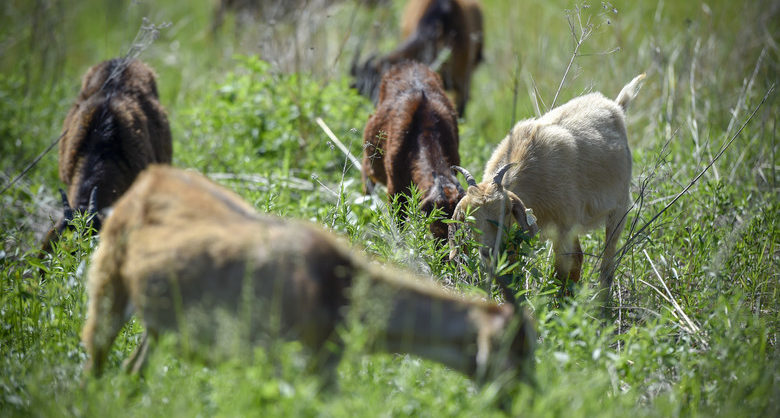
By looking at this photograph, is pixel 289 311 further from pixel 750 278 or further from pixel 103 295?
pixel 750 278

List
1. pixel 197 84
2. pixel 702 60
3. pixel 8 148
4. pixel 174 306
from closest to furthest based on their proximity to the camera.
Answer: pixel 174 306 < pixel 8 148 < pixel 702 60 < pixel 197 84

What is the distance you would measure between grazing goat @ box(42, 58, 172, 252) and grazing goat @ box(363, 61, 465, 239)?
1.90 meters

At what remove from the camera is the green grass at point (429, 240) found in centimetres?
323

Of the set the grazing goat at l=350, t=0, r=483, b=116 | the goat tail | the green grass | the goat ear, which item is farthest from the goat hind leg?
the grazing goat at l=350, t=0, r=483, b=116

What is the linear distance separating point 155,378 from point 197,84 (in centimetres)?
759

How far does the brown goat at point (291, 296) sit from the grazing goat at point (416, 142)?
2044mm

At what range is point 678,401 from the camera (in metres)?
3.49

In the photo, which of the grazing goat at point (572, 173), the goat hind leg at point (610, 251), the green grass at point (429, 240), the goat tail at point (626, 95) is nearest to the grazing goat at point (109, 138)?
the green grass at point (429, 240)

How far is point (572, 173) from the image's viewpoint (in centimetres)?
555

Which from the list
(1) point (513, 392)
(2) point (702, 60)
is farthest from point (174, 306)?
(2) point (702, 60)

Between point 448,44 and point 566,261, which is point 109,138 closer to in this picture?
point 566,261

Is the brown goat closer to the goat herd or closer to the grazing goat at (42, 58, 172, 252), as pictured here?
the goat herd

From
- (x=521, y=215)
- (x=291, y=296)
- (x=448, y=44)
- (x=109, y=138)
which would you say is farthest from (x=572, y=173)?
(x=448, y=44)

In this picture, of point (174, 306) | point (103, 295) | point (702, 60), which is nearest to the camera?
point (174, 306)
